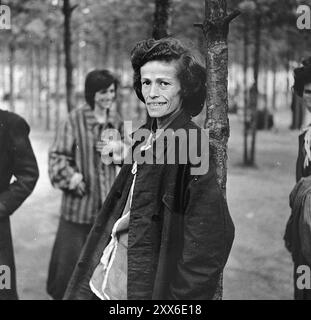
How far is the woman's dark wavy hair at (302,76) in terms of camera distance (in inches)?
127

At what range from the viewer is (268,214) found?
282 inches

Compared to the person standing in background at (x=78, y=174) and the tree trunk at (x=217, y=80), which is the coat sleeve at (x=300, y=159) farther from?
the person standing in background at (x=78, y=174)

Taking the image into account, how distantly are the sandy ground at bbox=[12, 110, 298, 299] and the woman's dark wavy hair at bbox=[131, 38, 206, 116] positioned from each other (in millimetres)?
2312

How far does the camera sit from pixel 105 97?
13.8 ft

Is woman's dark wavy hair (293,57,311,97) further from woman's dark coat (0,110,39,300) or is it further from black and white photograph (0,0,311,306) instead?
woman's dark coat (0,110,39,300)

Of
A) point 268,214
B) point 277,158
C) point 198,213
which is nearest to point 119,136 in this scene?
point 198,213

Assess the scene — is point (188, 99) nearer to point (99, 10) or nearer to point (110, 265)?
point (110, 265)

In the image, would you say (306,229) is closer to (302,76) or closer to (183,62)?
(302,76)

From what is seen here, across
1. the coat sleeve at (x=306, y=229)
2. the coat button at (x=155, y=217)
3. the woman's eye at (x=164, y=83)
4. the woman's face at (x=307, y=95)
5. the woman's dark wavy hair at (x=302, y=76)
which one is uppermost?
A: the woman's dark wavy hair at (x=302, y=76)

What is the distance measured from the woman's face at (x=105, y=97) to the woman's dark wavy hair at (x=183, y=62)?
1629mm

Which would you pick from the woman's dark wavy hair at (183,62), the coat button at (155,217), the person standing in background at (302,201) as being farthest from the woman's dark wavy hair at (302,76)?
the coat button at (155,217)

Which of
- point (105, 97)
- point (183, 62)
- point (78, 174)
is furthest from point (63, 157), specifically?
point (183, 62)

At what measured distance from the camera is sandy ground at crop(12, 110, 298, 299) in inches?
189
